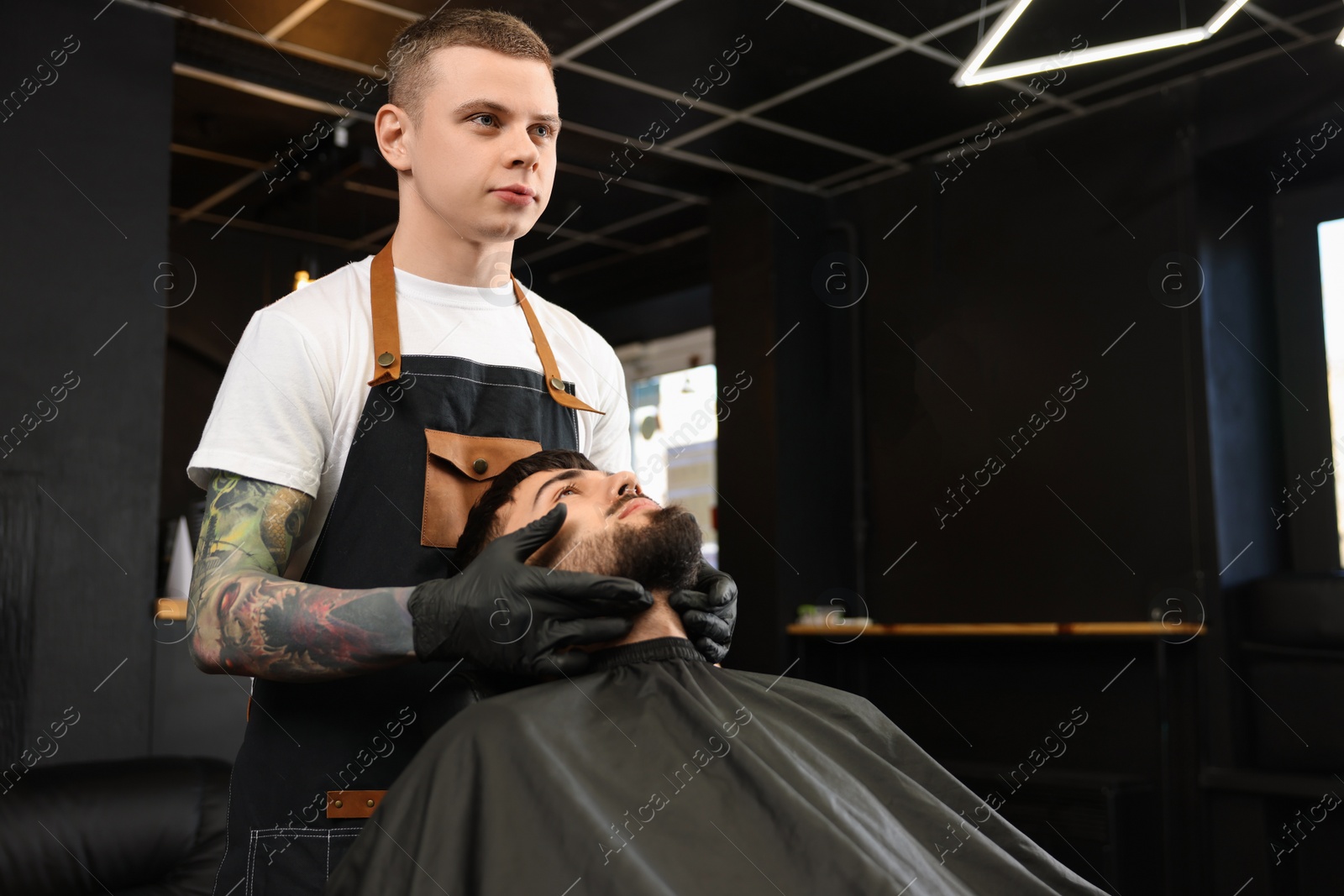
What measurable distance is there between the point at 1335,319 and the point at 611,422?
367 cm

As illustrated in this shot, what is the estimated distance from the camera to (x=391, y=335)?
61.9 inches

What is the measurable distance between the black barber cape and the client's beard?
0.11 metres

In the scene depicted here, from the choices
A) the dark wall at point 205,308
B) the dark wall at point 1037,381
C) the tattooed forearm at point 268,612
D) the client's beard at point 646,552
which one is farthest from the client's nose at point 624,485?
the dark wall at point 205,308

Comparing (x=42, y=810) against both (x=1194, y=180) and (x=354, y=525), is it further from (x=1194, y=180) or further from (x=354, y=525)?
(x=1194, y=180)

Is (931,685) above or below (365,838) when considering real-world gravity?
below

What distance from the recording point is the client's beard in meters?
1.68

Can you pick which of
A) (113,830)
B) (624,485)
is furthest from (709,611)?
(113,830)

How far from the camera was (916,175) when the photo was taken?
5.30 metres

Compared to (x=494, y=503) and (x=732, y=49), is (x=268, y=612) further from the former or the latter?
(x=732, y=49)

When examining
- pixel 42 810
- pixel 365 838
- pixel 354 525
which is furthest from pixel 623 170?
pixel 365 838

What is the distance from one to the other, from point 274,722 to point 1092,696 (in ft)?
11.8

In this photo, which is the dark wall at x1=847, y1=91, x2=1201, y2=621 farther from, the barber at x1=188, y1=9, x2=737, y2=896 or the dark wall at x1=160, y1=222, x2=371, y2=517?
the barber at x1=188, y1=9, x2=737, y2=896

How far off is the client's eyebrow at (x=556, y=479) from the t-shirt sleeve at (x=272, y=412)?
321 millimetres

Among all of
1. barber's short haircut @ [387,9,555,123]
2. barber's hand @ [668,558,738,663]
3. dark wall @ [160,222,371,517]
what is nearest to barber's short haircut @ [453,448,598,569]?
barber's hand @ [668,558,738,663]
